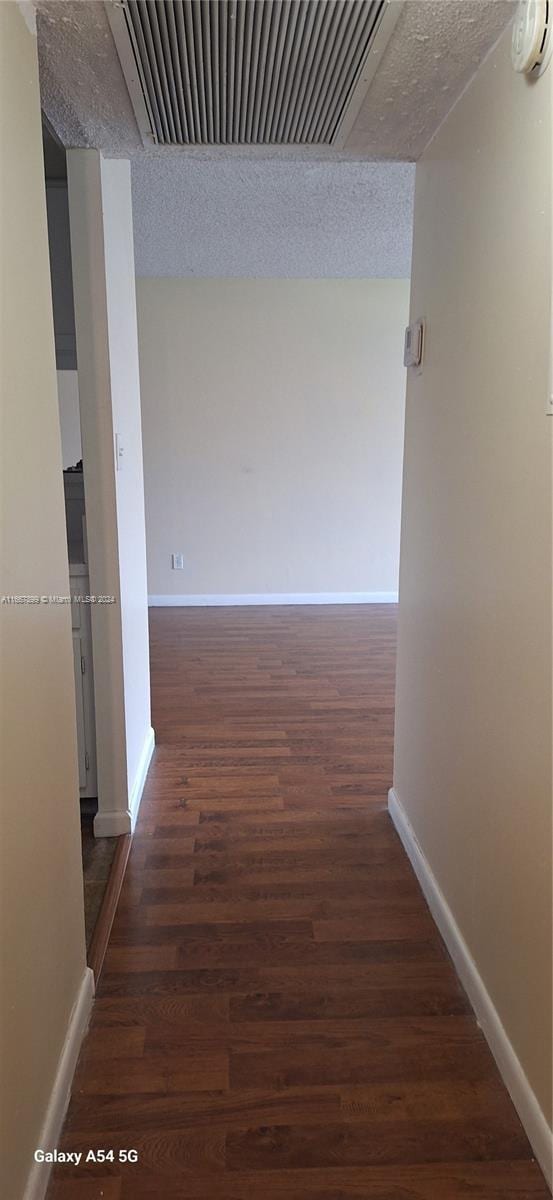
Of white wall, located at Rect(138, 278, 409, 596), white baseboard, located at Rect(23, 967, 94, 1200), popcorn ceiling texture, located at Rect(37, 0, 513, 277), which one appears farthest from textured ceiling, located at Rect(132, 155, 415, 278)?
white baseboard, located at Rect(23, 967, 94, 1200)

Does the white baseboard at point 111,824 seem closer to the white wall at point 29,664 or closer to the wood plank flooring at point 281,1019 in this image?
the wood plank flooring at point 281,1019

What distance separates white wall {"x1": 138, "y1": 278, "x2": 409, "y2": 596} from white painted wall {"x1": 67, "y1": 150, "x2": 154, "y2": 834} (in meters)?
3.06

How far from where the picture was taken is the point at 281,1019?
1.61 metres

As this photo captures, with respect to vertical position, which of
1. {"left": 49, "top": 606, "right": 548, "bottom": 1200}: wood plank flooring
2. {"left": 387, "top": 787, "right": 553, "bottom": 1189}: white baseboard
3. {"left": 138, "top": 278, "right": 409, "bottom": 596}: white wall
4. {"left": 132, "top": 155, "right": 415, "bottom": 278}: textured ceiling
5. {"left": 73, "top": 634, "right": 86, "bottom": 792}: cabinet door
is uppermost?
{"left": 132, "top": 155, "right": 415, "bottom": 278}: textured ceiling

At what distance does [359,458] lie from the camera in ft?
19.6

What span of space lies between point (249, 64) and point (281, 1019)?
80.5 inches

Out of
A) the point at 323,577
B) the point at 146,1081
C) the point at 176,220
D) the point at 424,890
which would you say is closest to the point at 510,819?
the point at 424,890

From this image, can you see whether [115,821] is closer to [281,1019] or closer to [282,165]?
[281,1019]

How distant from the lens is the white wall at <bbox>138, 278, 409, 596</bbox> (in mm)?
5691

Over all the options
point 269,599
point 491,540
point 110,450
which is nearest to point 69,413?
point 110,450

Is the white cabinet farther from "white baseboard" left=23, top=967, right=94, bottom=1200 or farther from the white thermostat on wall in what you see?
the white thermostat on wall

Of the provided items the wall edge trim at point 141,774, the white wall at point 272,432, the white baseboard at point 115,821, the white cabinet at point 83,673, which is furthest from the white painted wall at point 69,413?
the white baseboard at point 115,821

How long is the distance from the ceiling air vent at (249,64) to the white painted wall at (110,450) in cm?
35

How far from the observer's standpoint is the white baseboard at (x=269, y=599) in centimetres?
604
